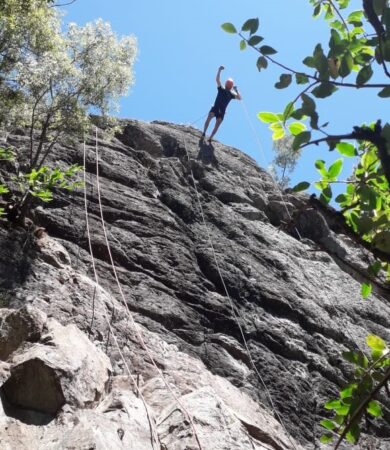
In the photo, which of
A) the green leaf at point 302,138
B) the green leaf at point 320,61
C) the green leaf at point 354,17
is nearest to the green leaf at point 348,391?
the green leaf at point 302,138

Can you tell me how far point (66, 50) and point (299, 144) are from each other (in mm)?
8954

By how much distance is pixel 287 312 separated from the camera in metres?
9.19

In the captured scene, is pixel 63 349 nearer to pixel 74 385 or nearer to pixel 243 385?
pixel 74 385

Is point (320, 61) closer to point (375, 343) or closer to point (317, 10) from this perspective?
point (317, 10)

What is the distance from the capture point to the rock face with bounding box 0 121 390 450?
5.02m

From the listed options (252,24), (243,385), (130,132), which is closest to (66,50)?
(130,132)

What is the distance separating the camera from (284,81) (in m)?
2.20

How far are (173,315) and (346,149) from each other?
5860 millimetres

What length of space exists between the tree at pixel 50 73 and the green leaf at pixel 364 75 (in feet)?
19.9

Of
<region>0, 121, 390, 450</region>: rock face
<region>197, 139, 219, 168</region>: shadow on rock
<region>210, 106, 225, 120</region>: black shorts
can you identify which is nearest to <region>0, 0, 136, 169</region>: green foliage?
<region>0, 121, 390, 450</region>: rock face

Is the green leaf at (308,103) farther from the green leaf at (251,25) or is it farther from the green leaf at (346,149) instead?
the green leaf at (251,25)

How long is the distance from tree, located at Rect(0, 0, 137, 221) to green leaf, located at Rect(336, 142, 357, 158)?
19.2 ft

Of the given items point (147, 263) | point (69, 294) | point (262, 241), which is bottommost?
point (69, 294)

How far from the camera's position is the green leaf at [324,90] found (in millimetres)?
2027
